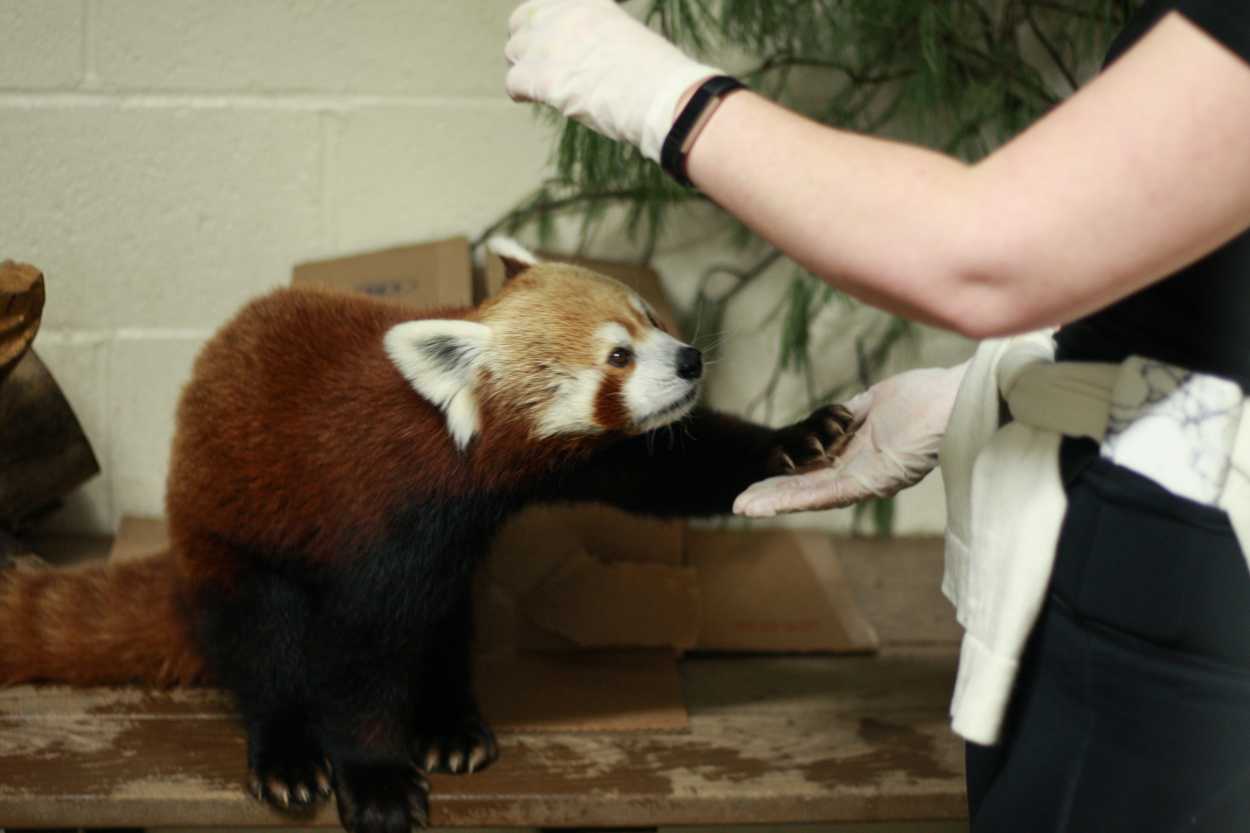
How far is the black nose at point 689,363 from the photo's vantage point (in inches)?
51.7

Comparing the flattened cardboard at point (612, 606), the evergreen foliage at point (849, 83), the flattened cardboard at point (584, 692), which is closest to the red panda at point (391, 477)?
the flattened cardboard at point (584, 692)

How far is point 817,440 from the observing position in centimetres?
141

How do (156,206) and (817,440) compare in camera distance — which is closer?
(817,440)

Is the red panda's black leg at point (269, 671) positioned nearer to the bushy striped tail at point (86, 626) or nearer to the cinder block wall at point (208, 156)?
the bushy striped tail at point (86, 626)

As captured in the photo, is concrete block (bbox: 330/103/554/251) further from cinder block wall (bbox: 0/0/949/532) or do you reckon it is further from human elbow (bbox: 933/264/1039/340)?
human elbow (bbox: 933/264/1039/340)

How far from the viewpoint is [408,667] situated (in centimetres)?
150

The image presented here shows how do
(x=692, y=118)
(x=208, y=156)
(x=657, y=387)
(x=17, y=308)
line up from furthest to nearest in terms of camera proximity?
(x=208, y=156) < (x=17, y=308) < (x=657, y=387) < (x=692, y=118)

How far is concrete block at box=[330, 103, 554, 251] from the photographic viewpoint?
7.16 ft

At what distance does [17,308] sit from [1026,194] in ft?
4.98

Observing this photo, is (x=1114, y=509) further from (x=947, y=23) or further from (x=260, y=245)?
(x=260, y=245)

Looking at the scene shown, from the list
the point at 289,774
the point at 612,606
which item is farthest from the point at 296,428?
the point at 612,606

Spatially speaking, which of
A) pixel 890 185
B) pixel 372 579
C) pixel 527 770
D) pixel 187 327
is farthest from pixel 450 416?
pixel 187 327

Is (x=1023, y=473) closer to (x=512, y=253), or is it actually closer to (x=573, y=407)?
(x=573, y=407)

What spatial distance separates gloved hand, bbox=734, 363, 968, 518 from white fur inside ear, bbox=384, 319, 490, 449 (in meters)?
0.32
